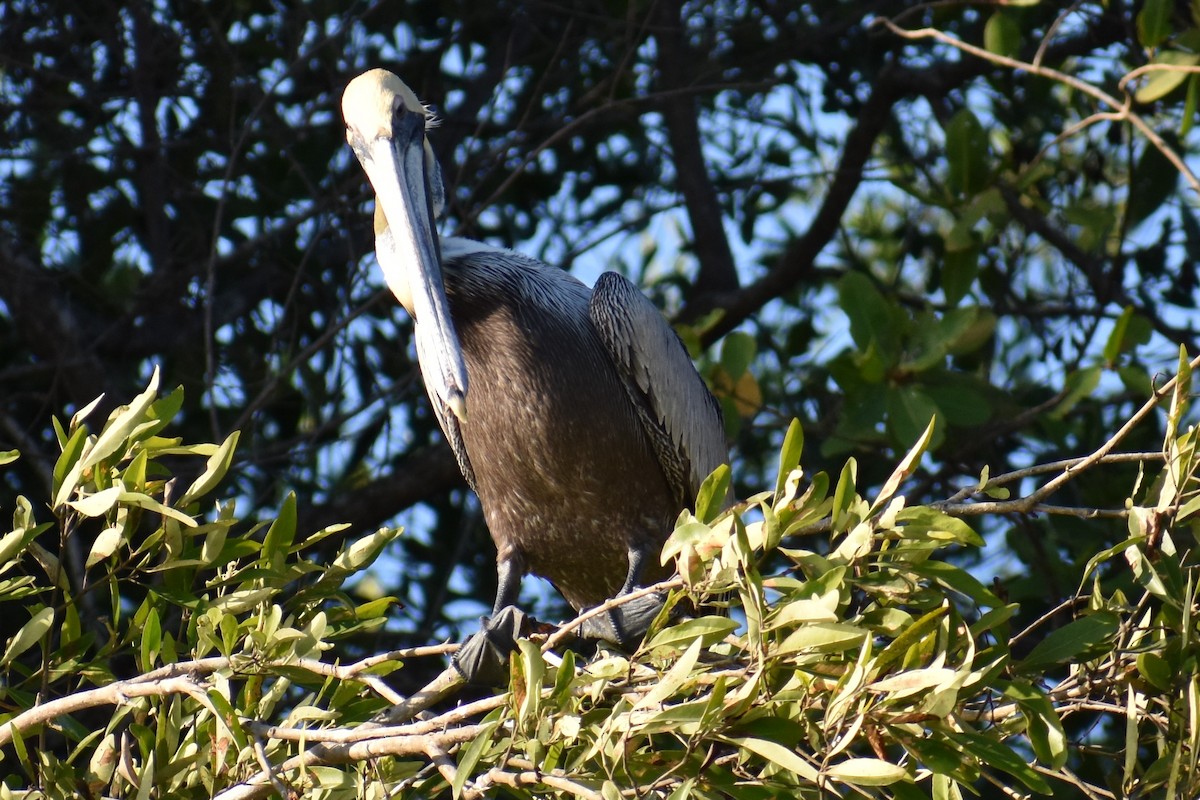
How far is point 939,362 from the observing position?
4832mm

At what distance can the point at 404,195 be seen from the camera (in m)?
3.83

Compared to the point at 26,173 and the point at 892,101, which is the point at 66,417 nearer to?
the point at 26,173

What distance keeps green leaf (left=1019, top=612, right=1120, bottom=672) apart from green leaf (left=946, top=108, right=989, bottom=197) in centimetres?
280

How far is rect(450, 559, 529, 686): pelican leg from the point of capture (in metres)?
3.50

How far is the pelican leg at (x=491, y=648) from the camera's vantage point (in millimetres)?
3496

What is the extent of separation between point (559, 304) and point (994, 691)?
6.35ft

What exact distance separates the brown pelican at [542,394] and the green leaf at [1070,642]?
1376mm

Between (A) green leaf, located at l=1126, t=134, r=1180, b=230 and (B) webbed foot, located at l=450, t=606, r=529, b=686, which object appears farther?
(A) green leaf, located at l=1126, t=134, r=1180, b=230

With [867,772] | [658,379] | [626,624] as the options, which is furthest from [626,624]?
[867,772]

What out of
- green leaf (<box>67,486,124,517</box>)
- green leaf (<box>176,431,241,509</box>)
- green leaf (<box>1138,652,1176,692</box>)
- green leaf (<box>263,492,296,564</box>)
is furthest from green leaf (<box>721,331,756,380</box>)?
green leaf (<box>67,486,124,517</box>)

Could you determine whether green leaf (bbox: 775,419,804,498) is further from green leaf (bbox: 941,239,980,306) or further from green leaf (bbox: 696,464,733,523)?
green leaf (bbox: 941,239,980,306)

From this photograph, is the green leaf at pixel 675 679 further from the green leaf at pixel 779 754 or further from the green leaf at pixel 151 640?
the green leaf at pixel 151 640

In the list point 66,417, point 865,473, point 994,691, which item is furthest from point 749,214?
point 994,691

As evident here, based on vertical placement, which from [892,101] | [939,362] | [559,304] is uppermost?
[892,101]
